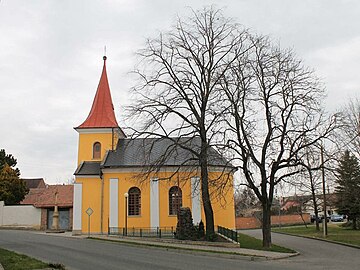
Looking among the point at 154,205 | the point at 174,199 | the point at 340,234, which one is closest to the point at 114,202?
the point at 154,205

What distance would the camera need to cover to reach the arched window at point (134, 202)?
39.2 meters

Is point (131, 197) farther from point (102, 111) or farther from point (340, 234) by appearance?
point (340, 234)

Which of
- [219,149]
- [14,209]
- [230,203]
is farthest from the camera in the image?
[14,209]

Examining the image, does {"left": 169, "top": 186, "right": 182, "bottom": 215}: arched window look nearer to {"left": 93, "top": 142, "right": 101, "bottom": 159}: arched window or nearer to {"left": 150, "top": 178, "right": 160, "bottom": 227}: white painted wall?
{"left": 150, "top": 178, "right": 160, "bottom": 227}: white painted wall

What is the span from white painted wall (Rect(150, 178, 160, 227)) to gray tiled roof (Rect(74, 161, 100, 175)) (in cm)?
524

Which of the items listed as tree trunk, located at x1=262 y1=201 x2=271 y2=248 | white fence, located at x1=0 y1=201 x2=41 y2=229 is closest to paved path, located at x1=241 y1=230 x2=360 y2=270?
tree trunk, located at x1=262 y1=201 x2=271 y2=248

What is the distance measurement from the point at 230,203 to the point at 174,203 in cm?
498

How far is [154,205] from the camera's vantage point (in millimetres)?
38938

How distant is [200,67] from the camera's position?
1119 inches

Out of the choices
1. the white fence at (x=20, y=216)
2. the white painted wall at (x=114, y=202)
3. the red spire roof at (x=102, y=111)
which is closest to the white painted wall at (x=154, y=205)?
the white painted wall at (x=114, y=202)

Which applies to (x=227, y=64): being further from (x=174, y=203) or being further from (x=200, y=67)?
(x=174, y=203)

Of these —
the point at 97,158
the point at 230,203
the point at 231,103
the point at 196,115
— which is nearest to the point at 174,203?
the point at 230,203

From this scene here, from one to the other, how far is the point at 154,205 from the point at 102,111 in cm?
1089

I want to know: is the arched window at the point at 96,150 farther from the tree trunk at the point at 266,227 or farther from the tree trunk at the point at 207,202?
the tree trunk at the point at 266,227
